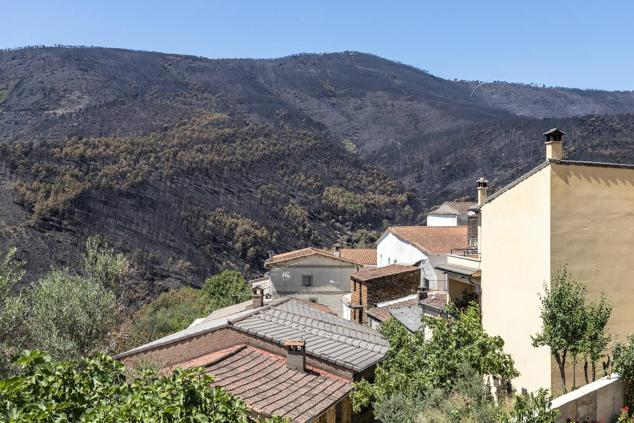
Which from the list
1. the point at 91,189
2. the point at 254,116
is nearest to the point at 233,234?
the point at 91,189

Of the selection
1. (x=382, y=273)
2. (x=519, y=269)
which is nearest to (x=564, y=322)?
(x=519, y=269)

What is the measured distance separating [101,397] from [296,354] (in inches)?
319

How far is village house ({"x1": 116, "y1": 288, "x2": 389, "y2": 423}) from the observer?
12391 millimetres

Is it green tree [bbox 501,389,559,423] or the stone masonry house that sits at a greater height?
green tree [bbox 501,389,559,423]

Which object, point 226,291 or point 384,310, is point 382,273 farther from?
point 226,291

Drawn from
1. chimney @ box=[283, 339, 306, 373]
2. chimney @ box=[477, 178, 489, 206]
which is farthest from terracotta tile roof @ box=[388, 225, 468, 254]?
chimney @ box=[283, 339, 306, 373]

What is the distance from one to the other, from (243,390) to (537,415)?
6832 mm

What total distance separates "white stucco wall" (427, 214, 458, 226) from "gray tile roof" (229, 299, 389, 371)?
94.0 feet

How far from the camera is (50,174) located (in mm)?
60062

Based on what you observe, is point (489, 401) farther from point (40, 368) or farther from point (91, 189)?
point (91, 189)

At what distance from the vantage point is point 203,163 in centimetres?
8612

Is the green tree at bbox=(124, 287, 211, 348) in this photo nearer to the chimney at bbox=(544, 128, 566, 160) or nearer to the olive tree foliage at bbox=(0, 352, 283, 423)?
the olive tree foliage at bbox=(0, 352, 283, 423)

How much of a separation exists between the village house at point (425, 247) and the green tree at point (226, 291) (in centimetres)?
1082

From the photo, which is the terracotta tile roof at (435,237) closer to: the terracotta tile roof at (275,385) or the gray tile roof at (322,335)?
the gray tile roof at (322,335)
